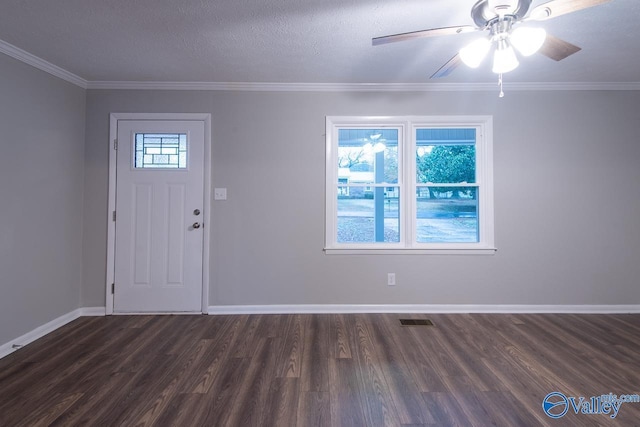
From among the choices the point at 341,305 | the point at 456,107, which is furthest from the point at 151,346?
the point at 456,107

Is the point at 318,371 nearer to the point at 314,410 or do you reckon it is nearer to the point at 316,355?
the point at 316,355

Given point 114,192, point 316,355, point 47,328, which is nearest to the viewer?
point 316,355

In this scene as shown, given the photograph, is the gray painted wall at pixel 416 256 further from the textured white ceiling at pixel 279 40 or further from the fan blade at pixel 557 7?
the fan blade at pixel 557 7

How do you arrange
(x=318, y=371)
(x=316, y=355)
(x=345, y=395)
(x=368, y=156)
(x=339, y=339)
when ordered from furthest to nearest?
(x=368, y=156), (x=339, y=339), (x=316, y=355), (x=318, y=371), (x=345, y=395)

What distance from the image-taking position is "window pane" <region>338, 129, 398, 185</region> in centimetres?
330

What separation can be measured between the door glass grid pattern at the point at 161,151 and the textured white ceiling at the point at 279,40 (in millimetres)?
583

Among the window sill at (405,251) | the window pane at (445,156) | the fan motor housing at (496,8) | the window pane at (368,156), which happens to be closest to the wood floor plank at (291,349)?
the window sill at (405,251)

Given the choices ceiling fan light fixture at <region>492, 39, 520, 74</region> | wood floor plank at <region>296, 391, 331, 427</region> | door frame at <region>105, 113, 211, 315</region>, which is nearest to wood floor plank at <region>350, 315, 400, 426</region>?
wood floor plank at <region>296, 391, 331, 427</region>

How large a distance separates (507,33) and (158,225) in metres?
3.35

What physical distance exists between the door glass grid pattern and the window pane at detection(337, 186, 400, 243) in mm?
1773

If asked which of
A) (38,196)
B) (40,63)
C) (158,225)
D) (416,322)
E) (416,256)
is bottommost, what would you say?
(416,322)

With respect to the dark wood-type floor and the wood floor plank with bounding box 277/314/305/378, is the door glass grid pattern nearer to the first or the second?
the dark wood-type floor

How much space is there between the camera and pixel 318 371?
212 cm

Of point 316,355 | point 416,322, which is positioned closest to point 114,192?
point 316,355
